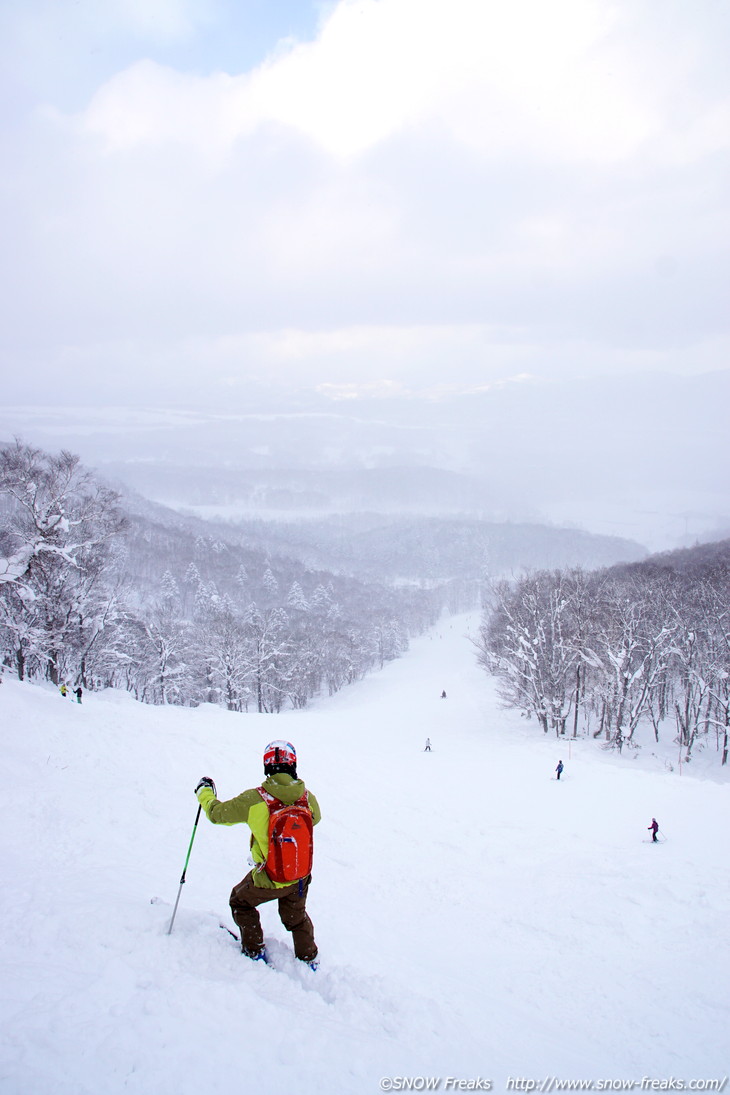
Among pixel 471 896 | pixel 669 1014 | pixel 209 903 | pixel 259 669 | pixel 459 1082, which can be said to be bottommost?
pixel 259 669

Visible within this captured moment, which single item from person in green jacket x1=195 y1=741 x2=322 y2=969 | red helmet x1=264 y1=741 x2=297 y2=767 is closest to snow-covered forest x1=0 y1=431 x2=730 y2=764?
person in green jacket x1=195 y1=741 x2=322 y2=969

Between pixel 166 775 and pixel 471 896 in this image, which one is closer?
pixel 471 896

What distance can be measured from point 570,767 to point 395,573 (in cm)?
16680

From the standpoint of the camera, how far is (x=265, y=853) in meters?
5.15

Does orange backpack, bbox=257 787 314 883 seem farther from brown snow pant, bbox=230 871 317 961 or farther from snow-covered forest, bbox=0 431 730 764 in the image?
snow-covered forest, bbox=0 431 730 764

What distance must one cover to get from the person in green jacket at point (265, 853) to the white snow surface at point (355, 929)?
0.24 meters

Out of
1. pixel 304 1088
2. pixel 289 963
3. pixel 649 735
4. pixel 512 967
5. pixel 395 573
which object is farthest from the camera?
pixel 395 573

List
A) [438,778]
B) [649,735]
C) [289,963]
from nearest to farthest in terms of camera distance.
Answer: [289,963] → [438,778] → [649,735]

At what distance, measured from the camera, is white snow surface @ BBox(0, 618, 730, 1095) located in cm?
421

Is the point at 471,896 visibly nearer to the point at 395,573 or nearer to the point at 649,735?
the point at 649,735

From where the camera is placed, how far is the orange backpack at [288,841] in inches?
195

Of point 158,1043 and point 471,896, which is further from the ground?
point 158,1043

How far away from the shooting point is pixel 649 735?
35875 mm

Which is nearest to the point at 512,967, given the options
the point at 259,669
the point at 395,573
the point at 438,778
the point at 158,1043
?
the point at 158,1043
